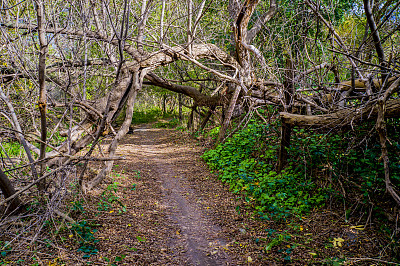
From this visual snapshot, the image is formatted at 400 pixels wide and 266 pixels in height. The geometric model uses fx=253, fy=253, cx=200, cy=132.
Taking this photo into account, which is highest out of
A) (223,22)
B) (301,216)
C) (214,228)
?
(223,22)

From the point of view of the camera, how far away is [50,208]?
10.2 ft

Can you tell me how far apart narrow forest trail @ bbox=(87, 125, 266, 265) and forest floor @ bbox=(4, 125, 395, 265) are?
13 mm

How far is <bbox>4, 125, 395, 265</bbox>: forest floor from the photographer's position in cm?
306

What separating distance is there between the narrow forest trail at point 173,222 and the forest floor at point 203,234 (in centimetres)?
1

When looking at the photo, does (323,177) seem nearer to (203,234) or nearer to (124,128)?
(203,234)

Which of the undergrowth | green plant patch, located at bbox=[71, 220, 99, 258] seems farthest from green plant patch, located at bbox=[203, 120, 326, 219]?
green plant patch, located at bbox=[71, 220, 99, 258]

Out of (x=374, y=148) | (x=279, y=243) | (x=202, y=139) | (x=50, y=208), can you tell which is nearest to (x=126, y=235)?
(x=50, y=208)

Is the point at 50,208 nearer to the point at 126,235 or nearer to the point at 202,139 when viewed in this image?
the point at 126,235

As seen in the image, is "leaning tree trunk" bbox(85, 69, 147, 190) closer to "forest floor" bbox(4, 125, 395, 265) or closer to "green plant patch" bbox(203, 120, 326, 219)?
"forest floor" bbox(4, 125, 395, 265)

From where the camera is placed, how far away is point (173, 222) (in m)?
4.38

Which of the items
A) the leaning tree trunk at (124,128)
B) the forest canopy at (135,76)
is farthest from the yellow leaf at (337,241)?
the leaning tree trunk at (124,128)

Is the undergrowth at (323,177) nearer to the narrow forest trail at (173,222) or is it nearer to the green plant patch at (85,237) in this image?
the narrow forest trail at (173,222)

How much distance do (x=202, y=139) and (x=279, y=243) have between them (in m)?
7.74

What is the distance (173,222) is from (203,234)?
678 mm
